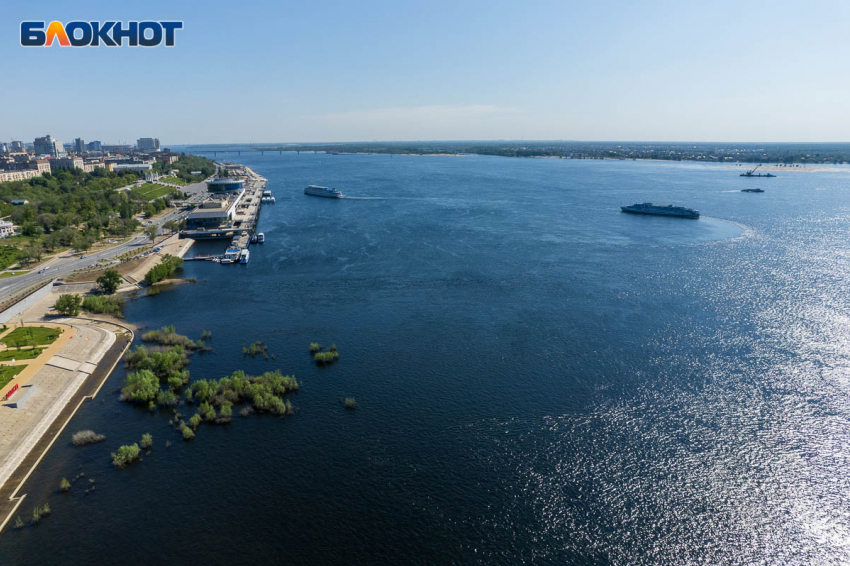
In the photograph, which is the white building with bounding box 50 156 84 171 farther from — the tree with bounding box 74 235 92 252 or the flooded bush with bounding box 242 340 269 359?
the flooded bush with bounding box 242 340 269 359

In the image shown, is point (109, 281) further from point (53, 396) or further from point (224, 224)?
point (224, 224)

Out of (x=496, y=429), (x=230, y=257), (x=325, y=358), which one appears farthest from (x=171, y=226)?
(x=496, y=429)

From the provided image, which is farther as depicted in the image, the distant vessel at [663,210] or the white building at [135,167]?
the white building at [135,167]

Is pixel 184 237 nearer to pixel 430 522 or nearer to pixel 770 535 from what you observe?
pixel 430 522

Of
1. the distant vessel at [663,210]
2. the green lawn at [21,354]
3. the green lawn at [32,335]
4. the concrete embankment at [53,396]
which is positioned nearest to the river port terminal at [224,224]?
the green lawn at [32,335]

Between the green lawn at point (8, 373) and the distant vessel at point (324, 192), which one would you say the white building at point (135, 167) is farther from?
the green lawn at point (8, 373)
